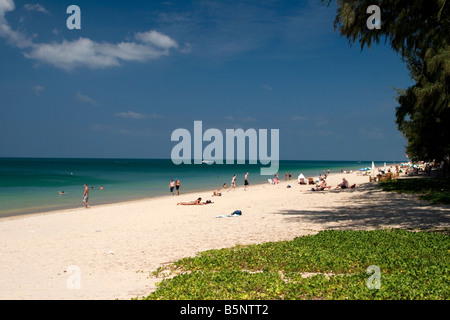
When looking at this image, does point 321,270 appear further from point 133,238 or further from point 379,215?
point 379,215

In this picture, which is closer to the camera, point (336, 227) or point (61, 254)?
point (61, 254)

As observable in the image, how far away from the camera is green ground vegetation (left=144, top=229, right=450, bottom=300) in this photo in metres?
6.49

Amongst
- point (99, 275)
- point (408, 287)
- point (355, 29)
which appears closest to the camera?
point (408, 287)

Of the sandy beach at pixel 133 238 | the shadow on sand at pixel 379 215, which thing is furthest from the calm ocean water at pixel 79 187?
the shadow on sand at pixel 379 215

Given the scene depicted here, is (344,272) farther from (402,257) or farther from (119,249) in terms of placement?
(119,249)

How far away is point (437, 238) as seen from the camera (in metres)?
10.7

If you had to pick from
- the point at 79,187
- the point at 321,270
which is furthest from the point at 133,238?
the point at 79,187

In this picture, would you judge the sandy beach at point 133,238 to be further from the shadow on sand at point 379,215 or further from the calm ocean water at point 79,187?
the calm ocean water at point 79,187

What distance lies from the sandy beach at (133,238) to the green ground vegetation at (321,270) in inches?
45.6

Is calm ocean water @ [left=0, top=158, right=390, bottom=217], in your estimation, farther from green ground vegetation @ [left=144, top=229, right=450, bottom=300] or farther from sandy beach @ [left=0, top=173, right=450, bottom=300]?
green ground vegetation @ [left=144, top=229, right=450, bottom=300]

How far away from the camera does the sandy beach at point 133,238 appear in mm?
8172

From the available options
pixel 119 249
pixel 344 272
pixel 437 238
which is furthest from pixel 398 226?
pixel 119 249

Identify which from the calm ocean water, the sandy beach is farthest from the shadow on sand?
the calm ocean water
